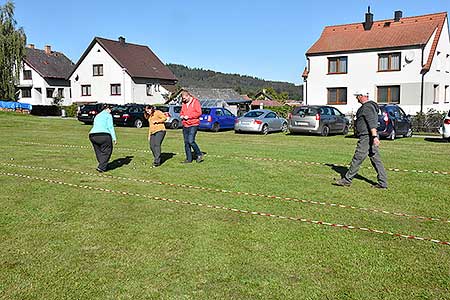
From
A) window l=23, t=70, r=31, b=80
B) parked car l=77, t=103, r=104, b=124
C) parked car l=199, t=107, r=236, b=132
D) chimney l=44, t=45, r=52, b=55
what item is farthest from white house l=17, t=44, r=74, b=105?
parked car l=199, t=107, r=236, b=132

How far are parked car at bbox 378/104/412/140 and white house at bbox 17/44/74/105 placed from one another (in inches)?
1924

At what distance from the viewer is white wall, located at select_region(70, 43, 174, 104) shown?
5184 cm

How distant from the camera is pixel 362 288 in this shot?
4.10m

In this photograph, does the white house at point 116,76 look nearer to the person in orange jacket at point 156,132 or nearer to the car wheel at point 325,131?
the car wheel at point 325,131

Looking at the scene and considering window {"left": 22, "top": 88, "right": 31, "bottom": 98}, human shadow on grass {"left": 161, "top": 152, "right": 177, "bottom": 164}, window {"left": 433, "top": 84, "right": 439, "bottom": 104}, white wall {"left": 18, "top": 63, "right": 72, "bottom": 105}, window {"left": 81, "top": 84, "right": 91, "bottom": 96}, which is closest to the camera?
human shadow on grass {"left": 161, "top": 152, "right": 177, "bottom": 164}

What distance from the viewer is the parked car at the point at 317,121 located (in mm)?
21062

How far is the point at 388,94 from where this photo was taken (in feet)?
114

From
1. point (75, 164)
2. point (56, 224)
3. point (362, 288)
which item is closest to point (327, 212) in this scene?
point (362, 288)

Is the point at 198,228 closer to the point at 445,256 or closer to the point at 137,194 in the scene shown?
the point at 137,194

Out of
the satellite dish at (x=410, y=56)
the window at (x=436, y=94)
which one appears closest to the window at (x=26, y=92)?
the satellite dish at (x=410, y=56)

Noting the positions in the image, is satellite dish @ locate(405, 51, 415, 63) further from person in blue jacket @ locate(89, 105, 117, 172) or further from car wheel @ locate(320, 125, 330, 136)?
person in blue jacket @ locate(89, 105, 117, 172)

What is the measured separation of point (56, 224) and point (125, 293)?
2.47 metres

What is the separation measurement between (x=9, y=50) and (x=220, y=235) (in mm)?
52625

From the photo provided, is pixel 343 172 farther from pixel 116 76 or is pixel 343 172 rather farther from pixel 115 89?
pixel 115 89
